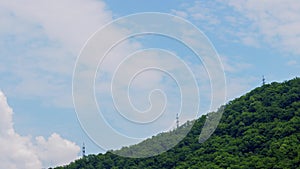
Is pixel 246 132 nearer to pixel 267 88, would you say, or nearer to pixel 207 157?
pixel 207 157

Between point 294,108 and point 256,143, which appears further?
point 294,108

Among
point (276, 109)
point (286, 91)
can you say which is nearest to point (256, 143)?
point (276, 109)

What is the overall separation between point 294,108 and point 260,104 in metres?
3.07

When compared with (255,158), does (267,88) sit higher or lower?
higher

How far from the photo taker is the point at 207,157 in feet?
123

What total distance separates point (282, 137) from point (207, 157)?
502 cm

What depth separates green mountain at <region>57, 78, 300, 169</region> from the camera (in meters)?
34.2

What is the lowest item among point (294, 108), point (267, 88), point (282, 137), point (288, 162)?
point (288, 162)

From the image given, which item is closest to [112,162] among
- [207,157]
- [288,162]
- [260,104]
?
[207,157]

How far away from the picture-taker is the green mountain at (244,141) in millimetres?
34250

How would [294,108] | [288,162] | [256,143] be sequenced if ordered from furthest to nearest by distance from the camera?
[294,108] → [256,143] → [288,162]

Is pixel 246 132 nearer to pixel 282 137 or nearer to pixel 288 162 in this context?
pixel 282 137

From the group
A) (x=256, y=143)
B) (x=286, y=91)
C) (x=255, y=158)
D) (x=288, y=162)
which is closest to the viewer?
(x=288, y=162)

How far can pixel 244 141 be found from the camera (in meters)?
37.7
